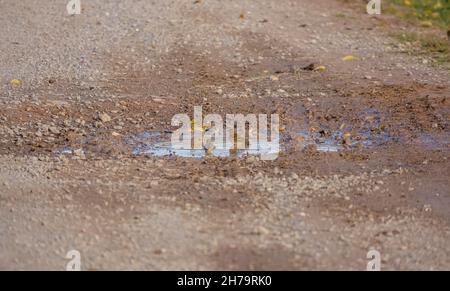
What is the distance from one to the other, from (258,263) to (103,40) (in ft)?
18.0

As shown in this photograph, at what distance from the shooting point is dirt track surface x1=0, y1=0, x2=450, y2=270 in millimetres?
5090

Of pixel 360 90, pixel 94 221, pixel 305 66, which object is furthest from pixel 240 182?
pixel 305 66

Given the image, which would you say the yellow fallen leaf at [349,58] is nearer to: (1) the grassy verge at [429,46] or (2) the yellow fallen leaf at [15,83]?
(1) the grassy verge at [429,46]

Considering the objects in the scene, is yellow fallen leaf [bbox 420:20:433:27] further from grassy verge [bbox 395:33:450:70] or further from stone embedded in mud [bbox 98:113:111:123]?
stone embedded in mud [bbox 98:113:111:123]

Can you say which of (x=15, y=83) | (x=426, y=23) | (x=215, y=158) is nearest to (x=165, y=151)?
(x=215, y=158)

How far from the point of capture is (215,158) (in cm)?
675

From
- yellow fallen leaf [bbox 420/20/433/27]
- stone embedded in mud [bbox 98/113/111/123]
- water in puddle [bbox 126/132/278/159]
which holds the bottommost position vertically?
water in puddle [bbox 126/132/278/159]

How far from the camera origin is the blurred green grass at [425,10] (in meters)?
10.7

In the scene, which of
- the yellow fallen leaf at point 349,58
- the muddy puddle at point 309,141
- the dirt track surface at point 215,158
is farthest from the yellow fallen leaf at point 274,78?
the muddy puddle at point 309,141

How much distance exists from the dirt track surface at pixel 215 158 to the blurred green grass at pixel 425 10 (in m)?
0.54

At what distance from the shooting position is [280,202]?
5.75 meters

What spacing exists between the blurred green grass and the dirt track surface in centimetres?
54

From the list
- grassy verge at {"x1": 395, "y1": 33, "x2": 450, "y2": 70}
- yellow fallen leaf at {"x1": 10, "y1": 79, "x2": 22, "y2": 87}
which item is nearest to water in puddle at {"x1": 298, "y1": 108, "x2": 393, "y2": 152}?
grassy verge at {"x1": 395, "y1": 33, "x2": 450, "y2": 70}
